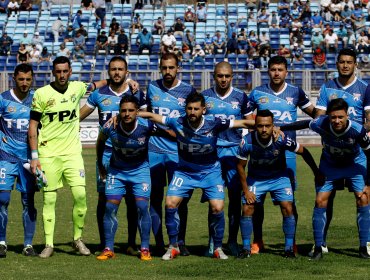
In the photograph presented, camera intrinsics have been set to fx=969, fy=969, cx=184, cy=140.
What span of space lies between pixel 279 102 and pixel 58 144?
2932mm

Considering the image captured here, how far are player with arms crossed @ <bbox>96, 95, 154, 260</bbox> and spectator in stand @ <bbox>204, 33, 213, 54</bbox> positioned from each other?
27694 millimetres

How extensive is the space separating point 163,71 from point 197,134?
3.59 ft

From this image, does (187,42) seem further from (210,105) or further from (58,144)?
(58,144)

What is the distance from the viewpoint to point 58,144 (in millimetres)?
12508

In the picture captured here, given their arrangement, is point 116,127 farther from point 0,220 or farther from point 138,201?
point 0,220

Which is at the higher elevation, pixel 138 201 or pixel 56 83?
pixel 56 83

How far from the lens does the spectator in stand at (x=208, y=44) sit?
3984 cm

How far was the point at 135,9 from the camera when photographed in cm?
4497

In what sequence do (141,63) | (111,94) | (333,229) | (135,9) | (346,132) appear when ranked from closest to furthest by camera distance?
(346,132), (111,94), (333,229), (141,63), (135,9)

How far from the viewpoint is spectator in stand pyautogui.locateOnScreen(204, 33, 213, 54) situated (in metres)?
39.8

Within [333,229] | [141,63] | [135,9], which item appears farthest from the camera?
[135,9]

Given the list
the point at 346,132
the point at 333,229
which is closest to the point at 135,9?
the point at 333,229

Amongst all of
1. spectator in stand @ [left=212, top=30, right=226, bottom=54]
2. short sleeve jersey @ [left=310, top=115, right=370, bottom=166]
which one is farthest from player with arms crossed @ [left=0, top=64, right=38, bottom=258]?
spectator in stand @ [left=212, top=30, right=226, bottom=54]

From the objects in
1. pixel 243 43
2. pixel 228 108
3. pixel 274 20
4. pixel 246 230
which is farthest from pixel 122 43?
pixel 246 230
